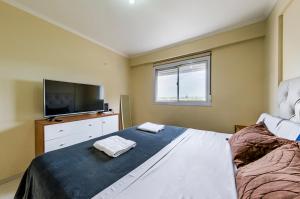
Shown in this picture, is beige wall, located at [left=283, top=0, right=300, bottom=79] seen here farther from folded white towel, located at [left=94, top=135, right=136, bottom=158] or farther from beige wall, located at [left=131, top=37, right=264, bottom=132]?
folded white towel, located at [left=94, top=135, right=136, bottom=158]

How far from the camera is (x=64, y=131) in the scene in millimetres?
2102

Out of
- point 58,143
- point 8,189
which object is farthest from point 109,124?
point 8,189

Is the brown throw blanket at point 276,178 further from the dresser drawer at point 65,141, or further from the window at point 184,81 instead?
the dresser drawer at point 65,141

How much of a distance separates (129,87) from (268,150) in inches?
144

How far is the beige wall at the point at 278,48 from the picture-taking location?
145 cm

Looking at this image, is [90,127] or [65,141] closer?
[65,141]

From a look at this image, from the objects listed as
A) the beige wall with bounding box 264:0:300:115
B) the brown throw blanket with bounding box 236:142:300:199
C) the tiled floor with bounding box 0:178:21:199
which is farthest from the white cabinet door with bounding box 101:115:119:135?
the beige wall with bounding box 264:0:300:115

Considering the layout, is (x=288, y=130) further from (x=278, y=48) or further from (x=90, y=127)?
(x=90, y=127)

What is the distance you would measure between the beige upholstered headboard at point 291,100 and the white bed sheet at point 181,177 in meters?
0.62

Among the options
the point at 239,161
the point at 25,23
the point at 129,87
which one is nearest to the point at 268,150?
the point at 239,161

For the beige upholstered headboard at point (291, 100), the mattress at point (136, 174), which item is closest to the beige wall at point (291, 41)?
the beige upholstered headboard at point (291, 100)

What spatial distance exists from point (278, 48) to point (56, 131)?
3364 millimetres

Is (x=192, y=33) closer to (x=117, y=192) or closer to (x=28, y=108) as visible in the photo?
(x=117, y=192)

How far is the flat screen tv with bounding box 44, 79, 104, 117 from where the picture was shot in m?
2.12
